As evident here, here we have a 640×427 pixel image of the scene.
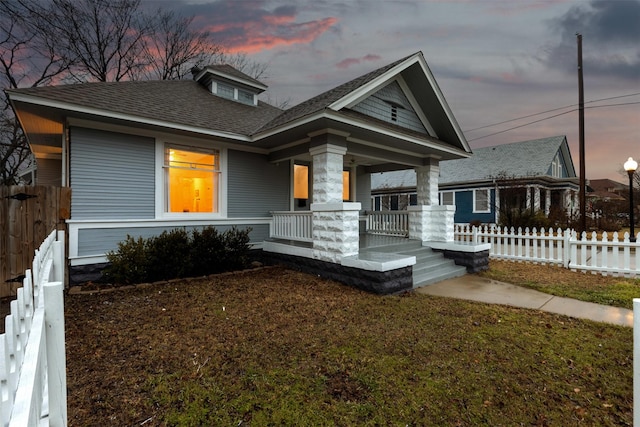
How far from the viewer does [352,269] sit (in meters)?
6.07

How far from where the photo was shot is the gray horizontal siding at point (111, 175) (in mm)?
6027

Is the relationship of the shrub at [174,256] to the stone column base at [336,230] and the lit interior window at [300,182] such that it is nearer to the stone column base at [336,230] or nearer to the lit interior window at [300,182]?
the stone column base at [336,230]

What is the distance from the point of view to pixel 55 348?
64.9 inches

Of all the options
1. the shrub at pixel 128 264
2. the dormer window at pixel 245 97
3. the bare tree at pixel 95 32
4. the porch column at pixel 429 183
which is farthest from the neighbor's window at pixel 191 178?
the bare tree at pixel 95 32

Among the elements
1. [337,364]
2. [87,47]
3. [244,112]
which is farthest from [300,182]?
[87,47]

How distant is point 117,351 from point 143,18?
20.9 metres

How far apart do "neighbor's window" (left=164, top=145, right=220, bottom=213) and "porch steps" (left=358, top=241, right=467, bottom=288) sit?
462 centimetres

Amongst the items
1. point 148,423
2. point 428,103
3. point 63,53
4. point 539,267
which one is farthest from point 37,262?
point 63,53

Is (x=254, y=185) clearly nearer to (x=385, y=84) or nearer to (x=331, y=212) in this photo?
(x=331, y=212)

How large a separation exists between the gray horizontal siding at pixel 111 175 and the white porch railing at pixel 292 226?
3.06m

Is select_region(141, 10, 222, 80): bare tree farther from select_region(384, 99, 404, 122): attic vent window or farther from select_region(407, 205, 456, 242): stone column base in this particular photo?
select_region(407, 205, 456, 242): stone column base

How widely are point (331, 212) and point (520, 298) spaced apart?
154 inches

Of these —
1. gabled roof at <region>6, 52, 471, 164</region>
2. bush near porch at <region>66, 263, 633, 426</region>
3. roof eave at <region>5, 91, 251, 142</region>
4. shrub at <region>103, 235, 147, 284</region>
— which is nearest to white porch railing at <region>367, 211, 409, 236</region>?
gabled roof at <region>6, 52, 471, 164</region>

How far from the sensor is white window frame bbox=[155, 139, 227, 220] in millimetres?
7016
